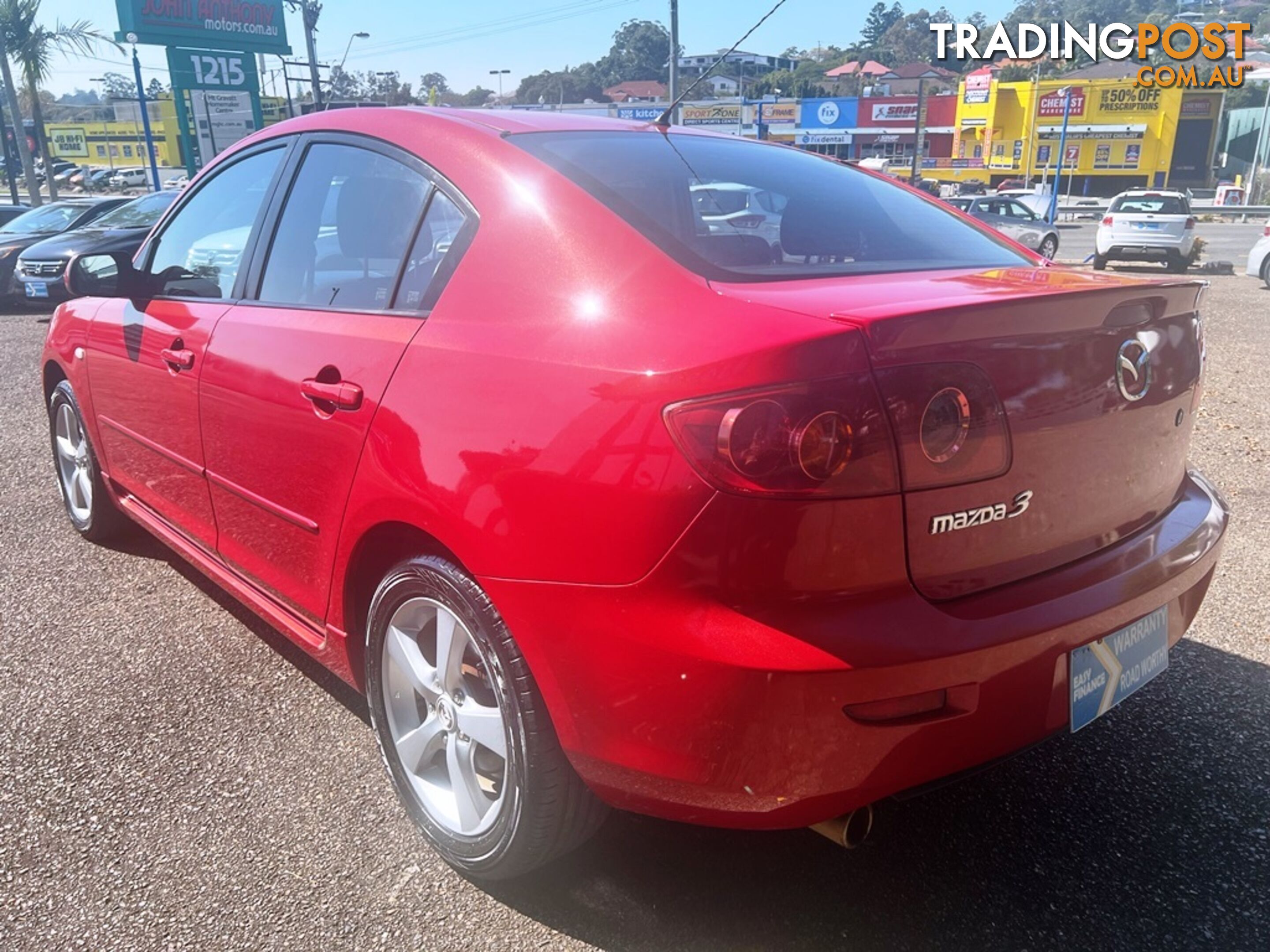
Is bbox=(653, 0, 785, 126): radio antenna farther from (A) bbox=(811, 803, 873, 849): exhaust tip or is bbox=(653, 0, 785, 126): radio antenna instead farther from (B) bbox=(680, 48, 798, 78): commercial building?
(B) bbox=(680, 48, 798, 78): commercial building

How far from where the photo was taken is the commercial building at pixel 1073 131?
51438mm

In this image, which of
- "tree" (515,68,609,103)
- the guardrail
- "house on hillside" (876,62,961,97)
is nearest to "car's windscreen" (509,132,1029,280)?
the guardrail

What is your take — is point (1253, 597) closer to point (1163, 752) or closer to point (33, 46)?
point (1163, 752)

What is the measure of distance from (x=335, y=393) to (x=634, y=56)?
11856cm

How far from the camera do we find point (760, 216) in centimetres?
247

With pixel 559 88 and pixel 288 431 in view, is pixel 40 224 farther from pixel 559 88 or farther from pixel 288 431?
pixel 559 88

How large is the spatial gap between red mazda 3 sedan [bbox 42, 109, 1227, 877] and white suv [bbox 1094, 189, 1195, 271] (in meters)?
19.2

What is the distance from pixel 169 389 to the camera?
3109 millimetres

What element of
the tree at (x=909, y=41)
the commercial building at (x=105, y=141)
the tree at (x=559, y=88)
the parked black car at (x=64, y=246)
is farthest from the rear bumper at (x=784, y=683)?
the tree at (x=909, y=41)

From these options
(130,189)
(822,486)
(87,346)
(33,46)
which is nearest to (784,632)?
(822,486)

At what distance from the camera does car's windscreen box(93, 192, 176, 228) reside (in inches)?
478

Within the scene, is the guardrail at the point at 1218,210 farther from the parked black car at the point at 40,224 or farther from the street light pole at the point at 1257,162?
the parked black car at the point at 40,224

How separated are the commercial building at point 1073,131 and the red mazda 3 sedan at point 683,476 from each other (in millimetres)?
54027

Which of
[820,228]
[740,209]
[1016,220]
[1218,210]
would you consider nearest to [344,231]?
[740,209]
